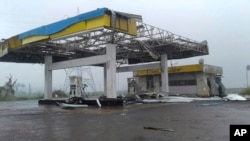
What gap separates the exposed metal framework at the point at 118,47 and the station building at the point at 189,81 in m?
2.39

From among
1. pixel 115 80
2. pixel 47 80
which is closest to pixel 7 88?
pixel 47 80

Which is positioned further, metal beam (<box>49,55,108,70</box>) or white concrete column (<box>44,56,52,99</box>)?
white concrete column (<box>44,56,52,99</box>)

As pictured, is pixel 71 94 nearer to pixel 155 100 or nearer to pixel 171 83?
pixel 155 100

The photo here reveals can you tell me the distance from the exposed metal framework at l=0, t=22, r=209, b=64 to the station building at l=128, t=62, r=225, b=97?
239 cm

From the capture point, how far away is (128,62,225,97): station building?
148 ft

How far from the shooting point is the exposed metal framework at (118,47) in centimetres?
3047

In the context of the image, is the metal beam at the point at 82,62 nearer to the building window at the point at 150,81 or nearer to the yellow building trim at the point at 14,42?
the yellow building trim at the point at 14,42

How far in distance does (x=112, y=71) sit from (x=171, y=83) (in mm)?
23516

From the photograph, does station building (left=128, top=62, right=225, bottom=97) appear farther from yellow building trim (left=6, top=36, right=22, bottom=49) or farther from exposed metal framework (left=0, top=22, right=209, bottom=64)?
yellow building trim (left=6, top=36, right=22, bottom=49)

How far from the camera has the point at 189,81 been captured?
47219 mm

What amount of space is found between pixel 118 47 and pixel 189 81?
50.5 ft

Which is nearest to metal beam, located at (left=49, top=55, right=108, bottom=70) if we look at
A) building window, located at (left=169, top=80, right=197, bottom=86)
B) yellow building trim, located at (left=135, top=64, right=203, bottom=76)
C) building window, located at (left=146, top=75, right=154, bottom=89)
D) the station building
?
the station building

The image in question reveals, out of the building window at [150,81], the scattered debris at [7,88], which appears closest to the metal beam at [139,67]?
the building window at [150,81]

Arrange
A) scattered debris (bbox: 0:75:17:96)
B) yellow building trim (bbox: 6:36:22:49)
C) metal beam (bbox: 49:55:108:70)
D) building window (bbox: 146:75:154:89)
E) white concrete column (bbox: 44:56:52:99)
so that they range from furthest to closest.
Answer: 1. scattered debris (bbox: 0:75:17:96)
2. building window (bbox: 146:75:154:89)
3. white concrete column (bbox: 44:56:52:99)
4. yellow building trim (bbox: 6:36:22:49)
5. metal beam (bbox: 49:55:108:70)
